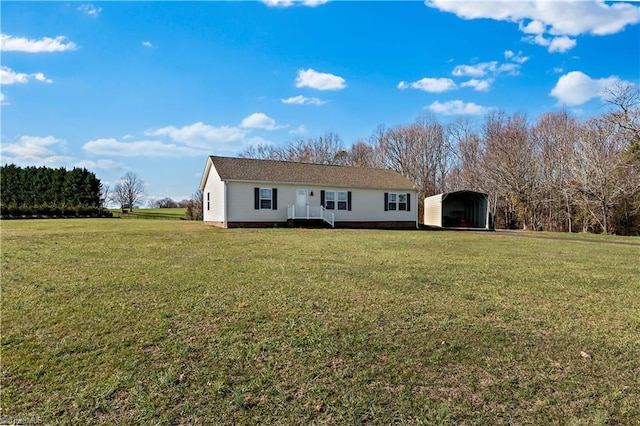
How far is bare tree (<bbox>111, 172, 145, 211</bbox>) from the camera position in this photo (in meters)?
57.6

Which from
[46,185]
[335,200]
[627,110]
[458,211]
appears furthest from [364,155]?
[46,185]

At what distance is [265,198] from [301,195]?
218 centimetres

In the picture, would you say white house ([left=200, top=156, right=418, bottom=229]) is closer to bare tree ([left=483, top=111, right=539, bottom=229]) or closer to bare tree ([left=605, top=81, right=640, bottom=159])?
bare tree ([left=483, top=111, right=539, bottom=229])

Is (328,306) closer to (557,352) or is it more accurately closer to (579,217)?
(557,352)

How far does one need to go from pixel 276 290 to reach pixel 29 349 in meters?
2.93

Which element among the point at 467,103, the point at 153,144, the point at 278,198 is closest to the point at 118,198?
the point at 153,144

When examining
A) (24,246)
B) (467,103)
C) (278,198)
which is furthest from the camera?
(467,103)

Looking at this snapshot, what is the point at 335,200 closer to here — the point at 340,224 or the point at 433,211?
the point at 340,224

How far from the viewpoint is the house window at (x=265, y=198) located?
64.8ft

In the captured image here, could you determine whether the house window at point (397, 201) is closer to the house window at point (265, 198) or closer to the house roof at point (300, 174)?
the house roof at point (300, 174)

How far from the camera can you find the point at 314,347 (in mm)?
3480

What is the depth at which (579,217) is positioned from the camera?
2381 centimetres

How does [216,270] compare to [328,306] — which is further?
[216,270]

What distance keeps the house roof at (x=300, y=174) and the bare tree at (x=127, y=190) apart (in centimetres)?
4004
